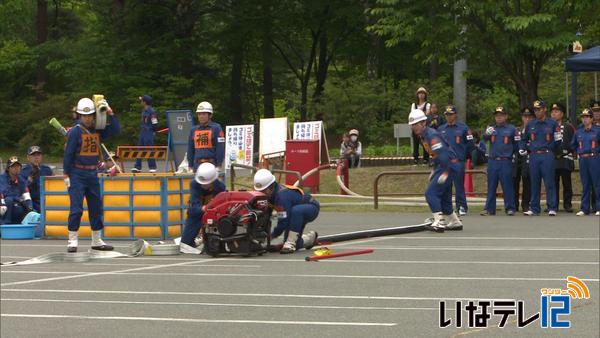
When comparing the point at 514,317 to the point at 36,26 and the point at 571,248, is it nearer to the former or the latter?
→ the point at 571,248

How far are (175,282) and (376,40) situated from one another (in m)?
37.6

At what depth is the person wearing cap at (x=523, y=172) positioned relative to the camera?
2302 cm

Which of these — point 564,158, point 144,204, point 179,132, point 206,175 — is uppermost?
point 179,132

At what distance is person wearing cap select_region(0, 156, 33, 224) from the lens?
68.0ft

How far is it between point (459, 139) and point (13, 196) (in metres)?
8.28

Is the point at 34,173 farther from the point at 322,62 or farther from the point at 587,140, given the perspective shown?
the point at 322,62

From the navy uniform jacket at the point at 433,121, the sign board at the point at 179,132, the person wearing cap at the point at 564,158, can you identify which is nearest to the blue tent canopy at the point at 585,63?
the person wearing cap at the point at 564,158

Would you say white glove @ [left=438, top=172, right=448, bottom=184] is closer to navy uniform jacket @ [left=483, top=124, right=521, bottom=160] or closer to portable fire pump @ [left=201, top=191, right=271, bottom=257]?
navy uniform jacket @ [left=483, top=124, right=521, bottom=160]

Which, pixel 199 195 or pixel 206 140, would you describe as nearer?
pixel 199 195


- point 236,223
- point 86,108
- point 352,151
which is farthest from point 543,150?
point 352,151

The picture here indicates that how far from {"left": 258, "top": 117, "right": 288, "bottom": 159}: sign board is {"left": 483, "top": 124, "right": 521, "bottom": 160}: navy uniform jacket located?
35.2ft

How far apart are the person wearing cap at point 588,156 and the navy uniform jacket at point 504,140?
1178 mm

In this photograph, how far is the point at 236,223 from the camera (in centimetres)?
1588

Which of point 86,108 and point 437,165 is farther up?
point 86,108
